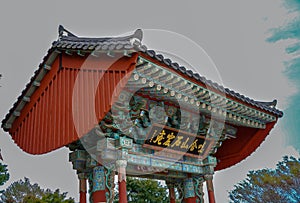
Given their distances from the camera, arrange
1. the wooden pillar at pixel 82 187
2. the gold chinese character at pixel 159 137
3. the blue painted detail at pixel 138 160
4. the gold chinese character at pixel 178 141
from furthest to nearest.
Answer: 1. the gold chinese character at pixel 178 141
2. the gold chinese character at pixel 159 137
3. the wooden pillar at pixel 82 187
4. the blue painted detail at pixel 138 160

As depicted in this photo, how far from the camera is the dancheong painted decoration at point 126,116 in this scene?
462 cm

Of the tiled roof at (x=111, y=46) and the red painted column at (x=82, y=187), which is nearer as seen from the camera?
the tiled roof at (x=111, y=46)

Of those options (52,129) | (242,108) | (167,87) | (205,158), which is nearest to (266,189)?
(205,158)

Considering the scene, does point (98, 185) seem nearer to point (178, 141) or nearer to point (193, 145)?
point (178, 141)

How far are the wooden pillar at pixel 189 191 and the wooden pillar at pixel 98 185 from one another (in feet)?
8.67

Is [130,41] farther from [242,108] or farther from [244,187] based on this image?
[244,187]

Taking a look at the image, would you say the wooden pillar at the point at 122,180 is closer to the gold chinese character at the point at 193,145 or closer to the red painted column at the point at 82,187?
the red painted column at the point at 82,187

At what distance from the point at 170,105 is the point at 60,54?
245cm

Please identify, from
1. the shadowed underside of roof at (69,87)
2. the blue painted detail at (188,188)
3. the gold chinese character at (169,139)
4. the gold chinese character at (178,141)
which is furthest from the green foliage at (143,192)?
the shadowed underside of roof at (69,87)

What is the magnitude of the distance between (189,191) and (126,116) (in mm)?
3125

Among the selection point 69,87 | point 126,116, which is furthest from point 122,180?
point 69,87

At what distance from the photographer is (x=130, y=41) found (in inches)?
173

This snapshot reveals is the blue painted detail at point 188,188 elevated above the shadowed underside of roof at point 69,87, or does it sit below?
below

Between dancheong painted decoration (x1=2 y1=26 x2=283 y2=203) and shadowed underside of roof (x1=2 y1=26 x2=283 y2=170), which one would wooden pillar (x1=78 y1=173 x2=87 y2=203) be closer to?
dancheong painted decoration (x1=2 y1=26 x2=283 y2=203)
